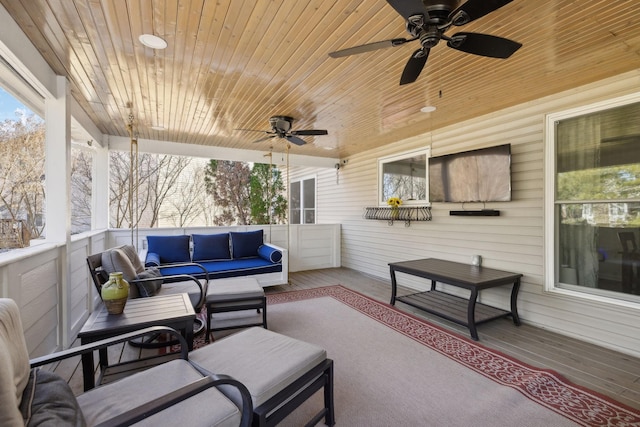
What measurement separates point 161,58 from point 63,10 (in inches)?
27.7

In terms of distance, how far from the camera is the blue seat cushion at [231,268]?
13.9 ft

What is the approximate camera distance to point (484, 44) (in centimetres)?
195

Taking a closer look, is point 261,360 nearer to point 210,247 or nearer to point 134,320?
point 134,320

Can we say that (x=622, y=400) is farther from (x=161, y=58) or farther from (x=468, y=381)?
(x=161, y=58)

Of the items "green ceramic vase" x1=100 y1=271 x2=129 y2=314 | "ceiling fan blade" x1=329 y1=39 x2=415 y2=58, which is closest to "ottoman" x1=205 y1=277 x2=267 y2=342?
"green ceramic vase" x1=100 y1=271 x2=129 y2=314

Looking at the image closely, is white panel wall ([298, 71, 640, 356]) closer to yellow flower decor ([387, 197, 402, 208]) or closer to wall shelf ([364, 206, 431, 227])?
wall shelf ([364, 206, 431, 227])

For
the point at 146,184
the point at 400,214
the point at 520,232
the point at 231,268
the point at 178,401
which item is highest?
the point at 146,184

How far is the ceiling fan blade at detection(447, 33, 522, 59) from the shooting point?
6.18 ft

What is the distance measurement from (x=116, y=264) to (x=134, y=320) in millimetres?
799

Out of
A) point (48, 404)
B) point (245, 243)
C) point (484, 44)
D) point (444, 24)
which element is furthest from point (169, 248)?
point (484, 44)

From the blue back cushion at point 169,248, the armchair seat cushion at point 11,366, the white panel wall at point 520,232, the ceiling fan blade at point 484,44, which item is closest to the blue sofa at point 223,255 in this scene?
the blue back cushion at point 169,248

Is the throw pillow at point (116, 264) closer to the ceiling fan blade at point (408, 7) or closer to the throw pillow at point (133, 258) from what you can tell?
the throw pillow at point (133, 258)

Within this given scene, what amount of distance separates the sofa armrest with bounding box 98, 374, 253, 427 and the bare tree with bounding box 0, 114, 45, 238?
7.14ft

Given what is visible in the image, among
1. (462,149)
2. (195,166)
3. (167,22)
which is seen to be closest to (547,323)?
(462,149)
